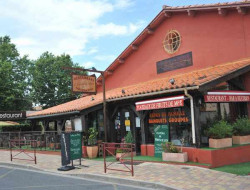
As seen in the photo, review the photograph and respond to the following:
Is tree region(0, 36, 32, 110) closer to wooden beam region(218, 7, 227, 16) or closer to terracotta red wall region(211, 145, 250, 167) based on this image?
wooden beam region(218, 7, 227, 16)

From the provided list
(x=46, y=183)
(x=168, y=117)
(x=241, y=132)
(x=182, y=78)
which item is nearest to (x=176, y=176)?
(x=168, y=117)

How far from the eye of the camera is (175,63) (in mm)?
14086

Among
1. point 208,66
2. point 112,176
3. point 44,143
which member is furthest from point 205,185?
point 44,143

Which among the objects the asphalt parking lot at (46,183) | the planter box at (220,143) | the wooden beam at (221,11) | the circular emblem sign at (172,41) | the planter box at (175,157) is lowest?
the asphalt parking lot at (46,183)

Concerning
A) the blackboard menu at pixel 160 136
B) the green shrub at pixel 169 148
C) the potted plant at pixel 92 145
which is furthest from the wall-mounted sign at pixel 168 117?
the potted plant at pixel 92 145

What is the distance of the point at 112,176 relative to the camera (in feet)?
27.6

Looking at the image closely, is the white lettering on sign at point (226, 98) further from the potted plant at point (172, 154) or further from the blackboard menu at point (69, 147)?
the blackboard menu at point (69, 147)

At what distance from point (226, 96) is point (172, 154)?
9.73 feet

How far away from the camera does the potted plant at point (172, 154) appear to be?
9.68 m

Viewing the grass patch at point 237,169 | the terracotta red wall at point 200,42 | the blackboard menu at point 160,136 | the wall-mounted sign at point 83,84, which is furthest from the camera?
the wall-mounted sign at point 83,84

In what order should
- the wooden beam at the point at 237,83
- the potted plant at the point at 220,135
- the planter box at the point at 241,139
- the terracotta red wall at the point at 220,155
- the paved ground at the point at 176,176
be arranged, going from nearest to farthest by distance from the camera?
the paved ground at the point at 176,176
the terracotta red wall at the point at 220,155
the potted plant at the point at 220,135
the planter box at the point at 241,139
the wooden beam at the point at 237,83

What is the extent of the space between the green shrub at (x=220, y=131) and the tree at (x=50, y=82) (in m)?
34.0

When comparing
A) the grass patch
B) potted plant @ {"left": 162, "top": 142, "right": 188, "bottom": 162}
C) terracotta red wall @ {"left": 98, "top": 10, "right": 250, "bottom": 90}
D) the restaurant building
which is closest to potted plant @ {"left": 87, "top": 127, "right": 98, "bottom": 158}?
the restaurant building

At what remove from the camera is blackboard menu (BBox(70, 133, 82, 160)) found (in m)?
10.6
